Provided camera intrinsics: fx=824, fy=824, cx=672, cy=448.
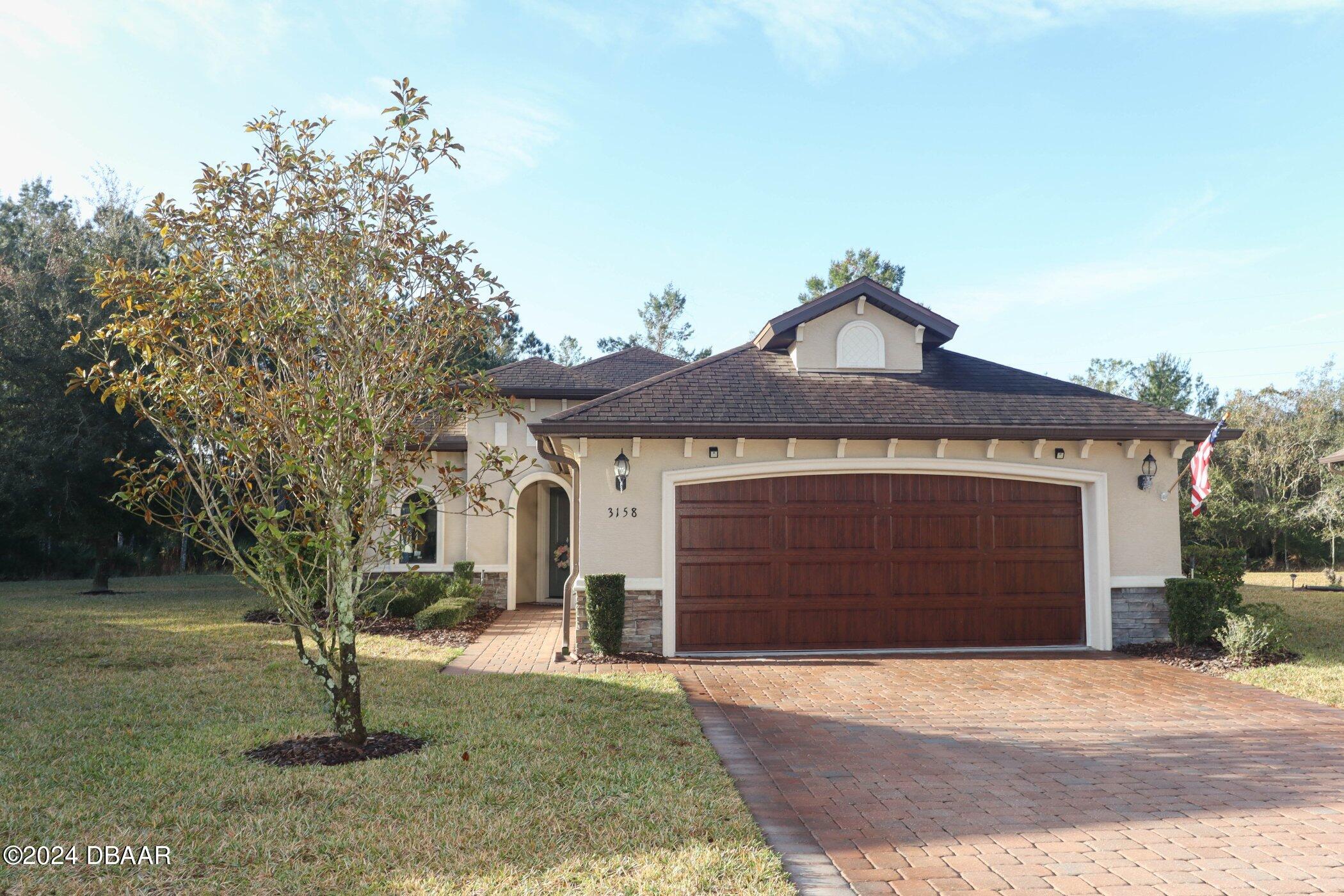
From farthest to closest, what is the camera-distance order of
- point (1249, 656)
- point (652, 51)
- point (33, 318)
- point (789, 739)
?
point (33, 318) < point (652, 51) < point (1249, 656) < point (789, 739)

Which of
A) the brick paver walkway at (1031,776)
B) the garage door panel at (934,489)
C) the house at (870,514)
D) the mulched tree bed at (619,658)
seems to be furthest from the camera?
the garage door panel at (934,489)

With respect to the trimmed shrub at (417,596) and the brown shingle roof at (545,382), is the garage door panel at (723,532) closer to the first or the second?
the trimmed shrub at (417,596)

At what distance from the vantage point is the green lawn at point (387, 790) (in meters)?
3.83

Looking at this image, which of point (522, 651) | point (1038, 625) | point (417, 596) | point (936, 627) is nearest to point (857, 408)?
point (936, 627)

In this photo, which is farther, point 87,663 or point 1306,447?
point 1306,447

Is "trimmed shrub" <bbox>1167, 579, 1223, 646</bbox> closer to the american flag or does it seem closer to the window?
the american flag

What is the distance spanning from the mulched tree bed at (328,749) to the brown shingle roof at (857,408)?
4465mm

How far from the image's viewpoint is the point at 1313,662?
9.52 meters

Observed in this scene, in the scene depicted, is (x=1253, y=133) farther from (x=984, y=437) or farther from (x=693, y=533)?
(x=693, y=533)

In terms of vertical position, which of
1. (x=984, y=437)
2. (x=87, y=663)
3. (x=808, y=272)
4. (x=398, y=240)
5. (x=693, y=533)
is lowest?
(x=87, y=663)

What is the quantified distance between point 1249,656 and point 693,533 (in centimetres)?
664

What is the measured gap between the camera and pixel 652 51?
11906 millimetres

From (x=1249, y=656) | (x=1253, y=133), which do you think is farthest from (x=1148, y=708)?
(x=1253, y=133)

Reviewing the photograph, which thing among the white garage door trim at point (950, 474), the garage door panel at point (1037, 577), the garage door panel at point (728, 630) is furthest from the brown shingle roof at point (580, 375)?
the garage door panel at point (1037, 577)
